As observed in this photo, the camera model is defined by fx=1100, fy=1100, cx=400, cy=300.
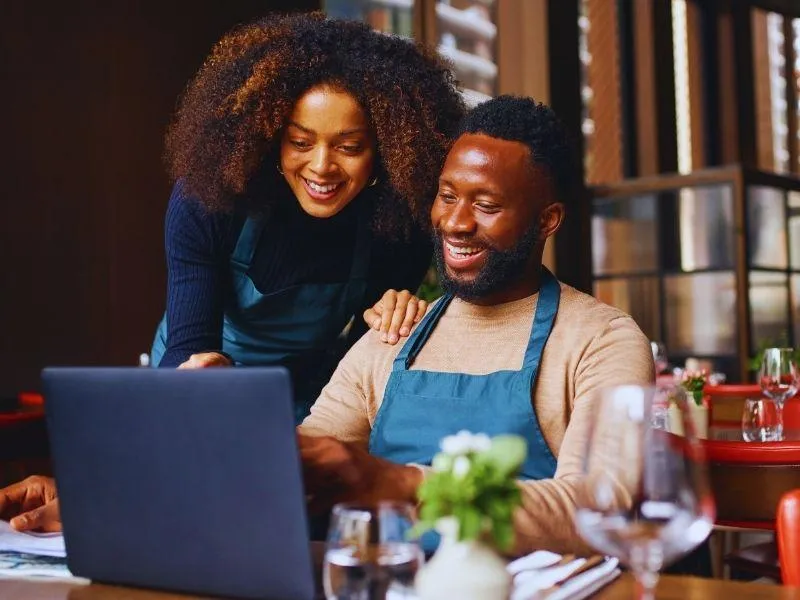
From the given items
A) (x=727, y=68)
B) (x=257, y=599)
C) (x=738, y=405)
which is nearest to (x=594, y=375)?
(x=257, y=599)

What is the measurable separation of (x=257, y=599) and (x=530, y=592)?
234mm

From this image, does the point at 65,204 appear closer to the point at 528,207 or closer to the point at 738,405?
the point at 738,405

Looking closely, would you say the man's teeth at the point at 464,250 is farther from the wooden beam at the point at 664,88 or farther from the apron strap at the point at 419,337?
the wooden beam at the point at 664,88

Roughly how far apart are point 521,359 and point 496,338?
68mm

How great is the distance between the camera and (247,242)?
2.00 m

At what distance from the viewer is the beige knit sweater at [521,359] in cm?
149

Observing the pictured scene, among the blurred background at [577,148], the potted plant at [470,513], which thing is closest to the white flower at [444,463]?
the potted plant at [470,513]

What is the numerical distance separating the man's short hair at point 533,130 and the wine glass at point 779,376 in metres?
1.20

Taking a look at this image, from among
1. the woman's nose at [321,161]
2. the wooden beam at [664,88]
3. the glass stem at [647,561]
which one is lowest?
→ the glass stem at [647,561]

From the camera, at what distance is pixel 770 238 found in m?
6.56

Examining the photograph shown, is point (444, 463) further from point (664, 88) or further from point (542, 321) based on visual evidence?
point (664, 88)

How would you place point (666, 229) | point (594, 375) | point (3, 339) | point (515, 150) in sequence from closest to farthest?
point (594, 375), point (515, 150), point (3, 339), point (666, 229)

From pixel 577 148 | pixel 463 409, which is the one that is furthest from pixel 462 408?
pixel 577 148

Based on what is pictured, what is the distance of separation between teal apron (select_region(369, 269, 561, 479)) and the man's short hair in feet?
0.62
